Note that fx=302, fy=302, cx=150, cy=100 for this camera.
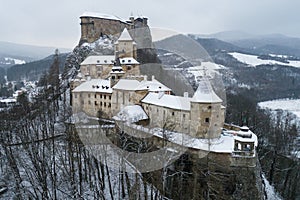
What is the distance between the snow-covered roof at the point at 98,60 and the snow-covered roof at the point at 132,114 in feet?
45.2

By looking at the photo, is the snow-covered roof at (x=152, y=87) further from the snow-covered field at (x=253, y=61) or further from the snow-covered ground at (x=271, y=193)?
the snow-covered field at (x=253, y=61)

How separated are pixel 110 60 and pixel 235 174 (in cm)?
2616

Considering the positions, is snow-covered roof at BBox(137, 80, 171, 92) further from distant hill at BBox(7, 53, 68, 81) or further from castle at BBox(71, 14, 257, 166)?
distant hill at BBox(7, 53, 68, 81)

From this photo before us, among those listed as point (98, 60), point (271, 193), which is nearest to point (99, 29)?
point (98, 60)

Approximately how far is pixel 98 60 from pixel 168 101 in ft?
57.7

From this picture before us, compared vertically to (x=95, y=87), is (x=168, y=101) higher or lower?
lower

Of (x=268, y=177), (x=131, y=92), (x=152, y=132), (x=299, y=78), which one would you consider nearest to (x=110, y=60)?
(x=131, y=92)

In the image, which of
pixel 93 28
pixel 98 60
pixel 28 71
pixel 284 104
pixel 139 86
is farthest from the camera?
pixel 28 71

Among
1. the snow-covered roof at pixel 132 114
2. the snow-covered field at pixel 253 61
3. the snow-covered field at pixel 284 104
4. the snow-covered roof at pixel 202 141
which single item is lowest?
the snow-covered field at pixel 284 104

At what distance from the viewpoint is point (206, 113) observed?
950 inches

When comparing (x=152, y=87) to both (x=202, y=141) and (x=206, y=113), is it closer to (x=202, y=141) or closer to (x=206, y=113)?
(x=206, y=113)

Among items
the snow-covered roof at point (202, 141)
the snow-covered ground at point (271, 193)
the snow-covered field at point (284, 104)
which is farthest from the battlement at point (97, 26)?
the snow-covered field at point (284, 104)

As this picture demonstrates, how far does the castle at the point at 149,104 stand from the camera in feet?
75.5

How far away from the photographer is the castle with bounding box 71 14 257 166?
2302cm
